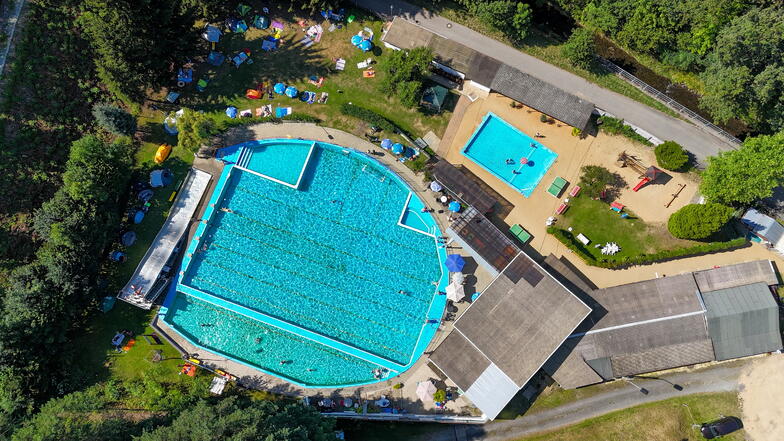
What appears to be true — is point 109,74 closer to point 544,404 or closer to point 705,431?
point 544,404

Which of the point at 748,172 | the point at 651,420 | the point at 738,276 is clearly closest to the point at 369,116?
the point at 748,172

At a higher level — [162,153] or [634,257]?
[634,257]

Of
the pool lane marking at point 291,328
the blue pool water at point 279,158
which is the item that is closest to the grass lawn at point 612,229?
the pool lane marking at point 291,328

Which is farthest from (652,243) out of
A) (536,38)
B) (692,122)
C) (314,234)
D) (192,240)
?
A: (192,240)

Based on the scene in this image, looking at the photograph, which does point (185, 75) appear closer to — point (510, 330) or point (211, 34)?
point (211, 34)

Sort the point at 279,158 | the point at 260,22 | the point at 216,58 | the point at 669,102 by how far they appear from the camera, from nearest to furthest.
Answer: the point at 669,102 < the point at 279,158 < the point at 216,58 < the point at 260,22

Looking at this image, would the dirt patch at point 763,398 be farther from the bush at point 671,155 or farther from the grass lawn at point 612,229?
the bush at point 671,155

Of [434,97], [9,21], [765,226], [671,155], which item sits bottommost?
[9,21]
